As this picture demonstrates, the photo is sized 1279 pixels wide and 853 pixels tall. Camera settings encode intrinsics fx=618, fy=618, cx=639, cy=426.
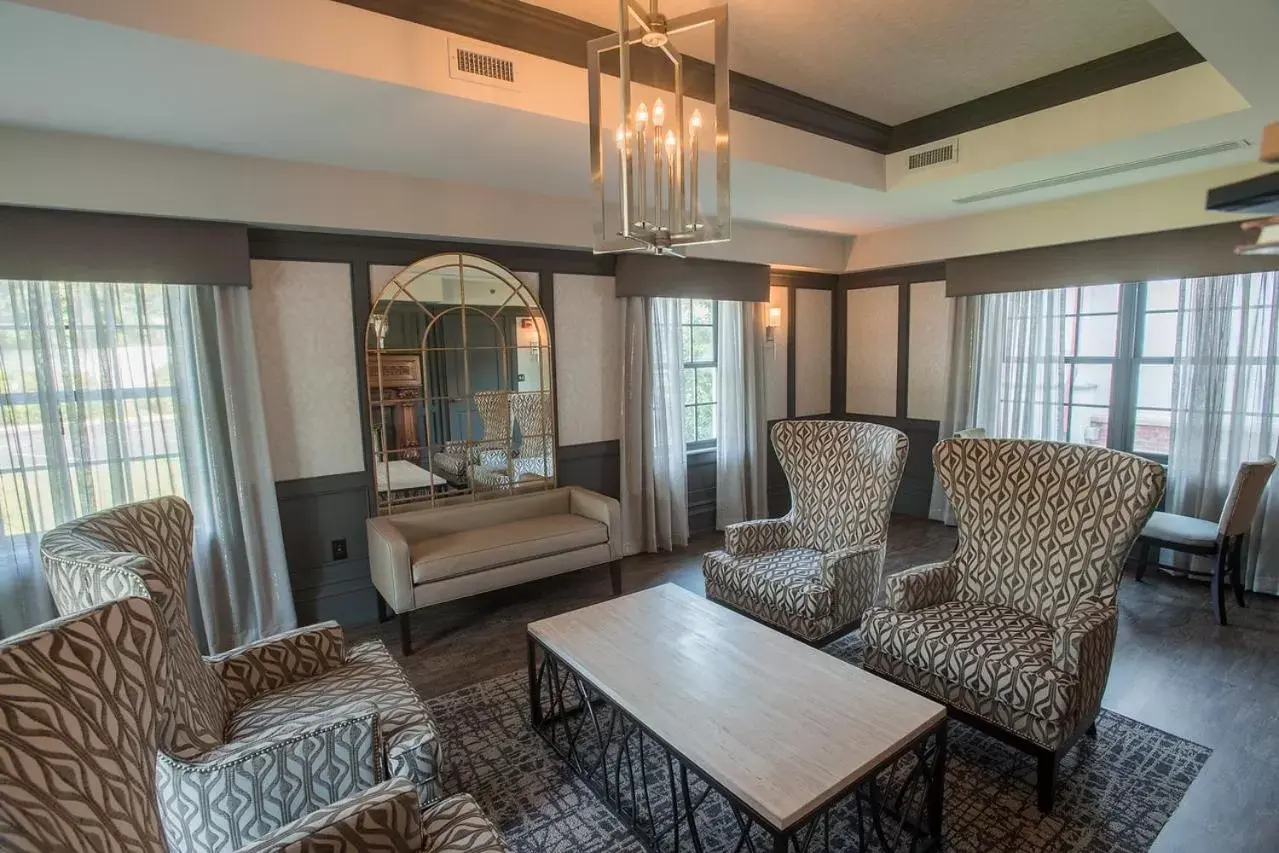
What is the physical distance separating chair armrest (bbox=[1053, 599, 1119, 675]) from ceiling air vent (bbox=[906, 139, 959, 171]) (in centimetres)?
247

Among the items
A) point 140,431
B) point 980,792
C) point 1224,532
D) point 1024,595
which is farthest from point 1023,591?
point 140,431

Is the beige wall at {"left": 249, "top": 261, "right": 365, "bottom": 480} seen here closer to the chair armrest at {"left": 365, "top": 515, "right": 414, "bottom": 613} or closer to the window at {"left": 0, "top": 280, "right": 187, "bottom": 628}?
the window at {"left": 0, "top": 280, "right": 187, "bottom": 628}

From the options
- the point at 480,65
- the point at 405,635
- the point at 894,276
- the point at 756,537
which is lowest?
the point at 405,635

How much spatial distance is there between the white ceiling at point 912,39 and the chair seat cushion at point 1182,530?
2.44 meters

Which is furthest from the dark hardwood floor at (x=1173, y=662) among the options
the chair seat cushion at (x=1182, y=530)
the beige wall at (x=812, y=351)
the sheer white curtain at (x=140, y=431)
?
the beige wall at (x=812, y=351)

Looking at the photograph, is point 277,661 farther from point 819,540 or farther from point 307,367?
point 819,540

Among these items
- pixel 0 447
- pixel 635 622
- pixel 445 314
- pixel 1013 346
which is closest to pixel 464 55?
pixel 445 314

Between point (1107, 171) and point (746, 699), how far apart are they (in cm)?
356

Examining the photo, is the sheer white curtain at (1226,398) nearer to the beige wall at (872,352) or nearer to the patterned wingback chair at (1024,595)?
the beige wall at (872,352)

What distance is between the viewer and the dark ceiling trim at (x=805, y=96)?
2225 mm

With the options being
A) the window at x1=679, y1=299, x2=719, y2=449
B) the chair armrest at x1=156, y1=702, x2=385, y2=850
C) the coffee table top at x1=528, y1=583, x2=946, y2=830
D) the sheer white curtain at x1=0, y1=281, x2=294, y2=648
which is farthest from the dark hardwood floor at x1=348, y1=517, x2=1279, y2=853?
the chair armrest at x1=156, y1=702, x2=385, y2=850

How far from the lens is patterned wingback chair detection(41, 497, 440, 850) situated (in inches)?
58.2

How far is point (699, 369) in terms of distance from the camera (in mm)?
5219

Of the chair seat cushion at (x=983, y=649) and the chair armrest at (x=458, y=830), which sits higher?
the chair armrest at (x=458, y=830)
